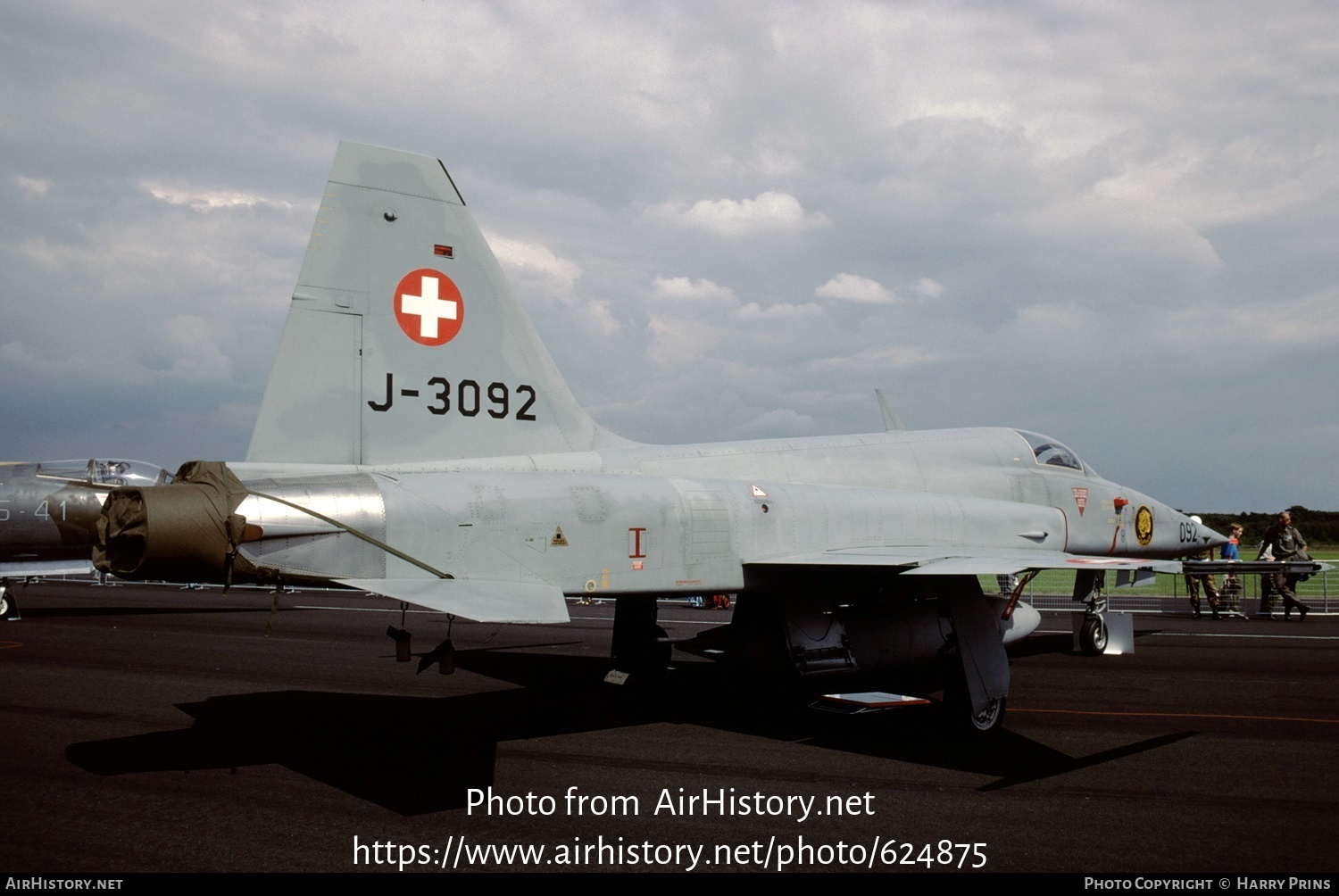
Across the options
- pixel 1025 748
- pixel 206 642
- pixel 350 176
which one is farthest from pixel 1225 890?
pixel 206 642

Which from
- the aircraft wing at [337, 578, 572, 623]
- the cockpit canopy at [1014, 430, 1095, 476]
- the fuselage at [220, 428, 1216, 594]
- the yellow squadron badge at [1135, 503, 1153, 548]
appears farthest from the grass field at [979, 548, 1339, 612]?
the aircraft wing at [337, 578, 572, 623]

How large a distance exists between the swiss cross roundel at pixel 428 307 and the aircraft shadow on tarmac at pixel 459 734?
142 inches

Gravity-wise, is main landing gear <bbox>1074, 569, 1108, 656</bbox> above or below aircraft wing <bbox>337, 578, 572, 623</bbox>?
below

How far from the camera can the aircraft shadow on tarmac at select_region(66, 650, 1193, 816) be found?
719cm

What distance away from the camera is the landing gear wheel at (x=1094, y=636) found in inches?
565

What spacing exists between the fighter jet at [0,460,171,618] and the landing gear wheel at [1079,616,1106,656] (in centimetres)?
1755

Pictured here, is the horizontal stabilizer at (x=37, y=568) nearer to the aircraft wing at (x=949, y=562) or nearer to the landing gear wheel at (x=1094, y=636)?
the aircraft wing at (x=949, y=562)

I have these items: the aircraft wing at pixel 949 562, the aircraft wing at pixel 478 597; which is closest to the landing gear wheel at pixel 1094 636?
the aircraft wing at pixel 949 562

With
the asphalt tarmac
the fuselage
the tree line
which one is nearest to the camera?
the asphalt tarmac

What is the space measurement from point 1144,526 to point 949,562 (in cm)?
667

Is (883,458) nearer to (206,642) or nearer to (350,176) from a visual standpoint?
(350,176)

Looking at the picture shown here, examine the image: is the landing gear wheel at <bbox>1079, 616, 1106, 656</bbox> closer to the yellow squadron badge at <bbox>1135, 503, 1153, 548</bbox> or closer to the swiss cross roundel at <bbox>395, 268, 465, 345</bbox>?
the yellow squadron badge at <bbox>1135, 503, 1153, 548</bbox>

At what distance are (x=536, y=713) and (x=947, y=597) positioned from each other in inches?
172

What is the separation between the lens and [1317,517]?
235ft
